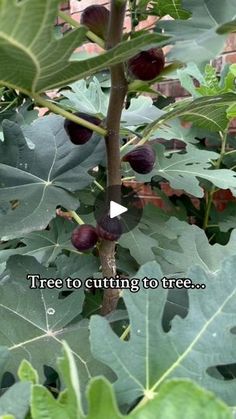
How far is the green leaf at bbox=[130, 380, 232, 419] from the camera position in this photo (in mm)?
334

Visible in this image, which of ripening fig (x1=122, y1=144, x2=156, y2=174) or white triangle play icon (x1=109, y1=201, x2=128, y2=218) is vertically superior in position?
ripening fig (x1=122, y1=144, x2=156, y2=174)

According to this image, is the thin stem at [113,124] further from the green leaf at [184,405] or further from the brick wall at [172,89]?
the brick wall at [172,89]

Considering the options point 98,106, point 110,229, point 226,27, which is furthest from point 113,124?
point 98,106

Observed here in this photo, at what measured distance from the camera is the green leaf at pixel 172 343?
1.55ft

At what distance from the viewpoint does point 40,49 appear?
430 mm

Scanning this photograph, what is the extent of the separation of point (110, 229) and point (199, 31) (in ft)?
0.91

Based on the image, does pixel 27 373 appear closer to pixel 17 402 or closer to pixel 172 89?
pixel 17 402

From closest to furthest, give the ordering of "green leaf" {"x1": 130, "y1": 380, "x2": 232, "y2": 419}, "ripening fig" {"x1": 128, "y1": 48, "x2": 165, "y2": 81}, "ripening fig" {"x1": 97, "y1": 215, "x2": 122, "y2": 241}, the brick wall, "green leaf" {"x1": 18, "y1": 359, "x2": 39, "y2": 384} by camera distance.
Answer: "green leaf" {"x1": 130, "y1": 380, "x2": 232, "y2": 419} < "green leaf" {"x1": 18, "y1": 359, "x2": 39, "y2": 384} < "ripening fig" {"x1": 128, "y1": 48, "x2": 165, "y2": 81} < "ripening fig" {"x1": 97, "y1": 215, "x2": 122, "y2": 241} < the brick wall

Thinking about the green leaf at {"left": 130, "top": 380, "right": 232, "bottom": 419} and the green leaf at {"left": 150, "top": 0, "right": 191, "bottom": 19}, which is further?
the green leaf at {"left": 150, "top": 0, "right": 191, "bottom": 19}

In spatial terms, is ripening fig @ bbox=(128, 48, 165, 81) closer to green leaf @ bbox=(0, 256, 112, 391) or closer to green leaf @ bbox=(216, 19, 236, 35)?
green leaf @ bbox=(216, 19, 236, 35)

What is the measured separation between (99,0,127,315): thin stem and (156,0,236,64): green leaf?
6 cm

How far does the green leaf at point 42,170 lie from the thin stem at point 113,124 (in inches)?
3.0

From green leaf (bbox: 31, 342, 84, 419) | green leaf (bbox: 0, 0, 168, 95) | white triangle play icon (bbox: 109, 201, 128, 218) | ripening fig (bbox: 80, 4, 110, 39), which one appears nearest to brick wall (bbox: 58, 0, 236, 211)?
white triangle play icon (bbox: 109, 201, 128, 218)

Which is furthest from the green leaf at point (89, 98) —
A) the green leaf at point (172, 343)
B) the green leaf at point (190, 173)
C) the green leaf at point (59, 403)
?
the green leaf at point (59, 403)
